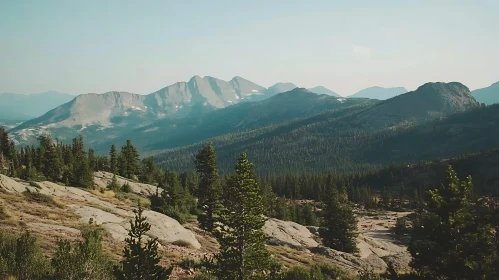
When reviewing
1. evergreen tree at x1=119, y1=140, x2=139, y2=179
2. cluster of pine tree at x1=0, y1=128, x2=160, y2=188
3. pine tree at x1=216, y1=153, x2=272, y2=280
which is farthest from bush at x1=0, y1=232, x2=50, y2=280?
evergreen tree at x1=119, y1=140, x2=139, y2=179

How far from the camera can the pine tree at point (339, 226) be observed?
53.8 metres

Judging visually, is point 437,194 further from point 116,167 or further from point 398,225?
point 116,167

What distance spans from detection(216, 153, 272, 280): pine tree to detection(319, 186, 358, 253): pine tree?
3304cm

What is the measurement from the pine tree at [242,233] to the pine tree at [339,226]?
3304cm

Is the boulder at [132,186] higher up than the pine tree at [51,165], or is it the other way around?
the pine tree at [51,165]

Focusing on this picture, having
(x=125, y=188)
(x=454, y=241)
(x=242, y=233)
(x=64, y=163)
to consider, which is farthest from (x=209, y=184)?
(x=64, y=163)

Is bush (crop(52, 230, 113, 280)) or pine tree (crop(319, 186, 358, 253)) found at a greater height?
bush (crop(52, 230, 113, 280))

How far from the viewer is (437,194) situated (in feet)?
65.5

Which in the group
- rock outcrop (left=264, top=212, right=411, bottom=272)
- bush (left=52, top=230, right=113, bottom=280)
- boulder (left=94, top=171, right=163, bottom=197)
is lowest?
rock outcrop (left=264, top=212, right=411, bottom=272)

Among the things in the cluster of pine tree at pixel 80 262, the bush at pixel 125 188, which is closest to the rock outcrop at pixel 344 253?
the cluster of pine tree at pixel 80 262

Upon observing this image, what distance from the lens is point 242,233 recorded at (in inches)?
930

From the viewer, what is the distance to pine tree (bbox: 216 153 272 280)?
23.2 meters

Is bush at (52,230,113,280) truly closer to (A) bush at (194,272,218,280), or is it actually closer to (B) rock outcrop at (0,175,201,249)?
(A) bush at (194,272,218,280)

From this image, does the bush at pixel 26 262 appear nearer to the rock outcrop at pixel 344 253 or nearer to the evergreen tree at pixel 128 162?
the rock outcrop at pixel 344 253
